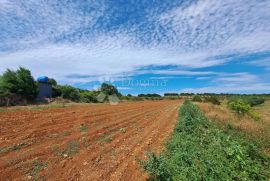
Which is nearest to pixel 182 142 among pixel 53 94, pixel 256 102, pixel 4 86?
pixel 4 86

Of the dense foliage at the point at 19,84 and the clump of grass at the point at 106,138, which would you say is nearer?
the clump of grass at the point at 106,138

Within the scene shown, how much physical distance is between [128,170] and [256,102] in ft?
174

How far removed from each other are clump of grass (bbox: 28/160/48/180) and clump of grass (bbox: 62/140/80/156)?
1221 mm

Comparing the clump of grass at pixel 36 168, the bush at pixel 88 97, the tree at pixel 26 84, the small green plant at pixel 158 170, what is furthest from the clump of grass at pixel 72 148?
the bush at pixel 88 97

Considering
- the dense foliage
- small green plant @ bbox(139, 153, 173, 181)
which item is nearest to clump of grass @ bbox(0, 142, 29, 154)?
small green plant @ bbox(139, 153, 173, 181)

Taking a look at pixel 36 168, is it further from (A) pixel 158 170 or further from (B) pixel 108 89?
(B) pixel 108 89

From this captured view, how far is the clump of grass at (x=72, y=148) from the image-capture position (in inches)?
366

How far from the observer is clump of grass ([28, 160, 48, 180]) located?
7.21m

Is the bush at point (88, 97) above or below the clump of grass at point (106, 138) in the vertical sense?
above

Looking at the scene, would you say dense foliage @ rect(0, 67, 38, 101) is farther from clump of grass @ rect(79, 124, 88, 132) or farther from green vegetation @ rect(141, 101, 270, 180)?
green vegetation @ rect(141, 101, 270, 180)

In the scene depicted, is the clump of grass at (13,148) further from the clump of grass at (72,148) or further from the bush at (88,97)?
the bush at (88,97)

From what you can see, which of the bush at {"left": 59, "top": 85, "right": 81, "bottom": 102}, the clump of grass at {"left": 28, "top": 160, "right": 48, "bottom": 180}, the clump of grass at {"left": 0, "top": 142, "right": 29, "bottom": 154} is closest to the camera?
the clump of grass at {"left": 28, "top": 160, "right": 48, "bottom": 180}

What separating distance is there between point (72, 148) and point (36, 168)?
2310mm

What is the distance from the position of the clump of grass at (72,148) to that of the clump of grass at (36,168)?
4.00ft
